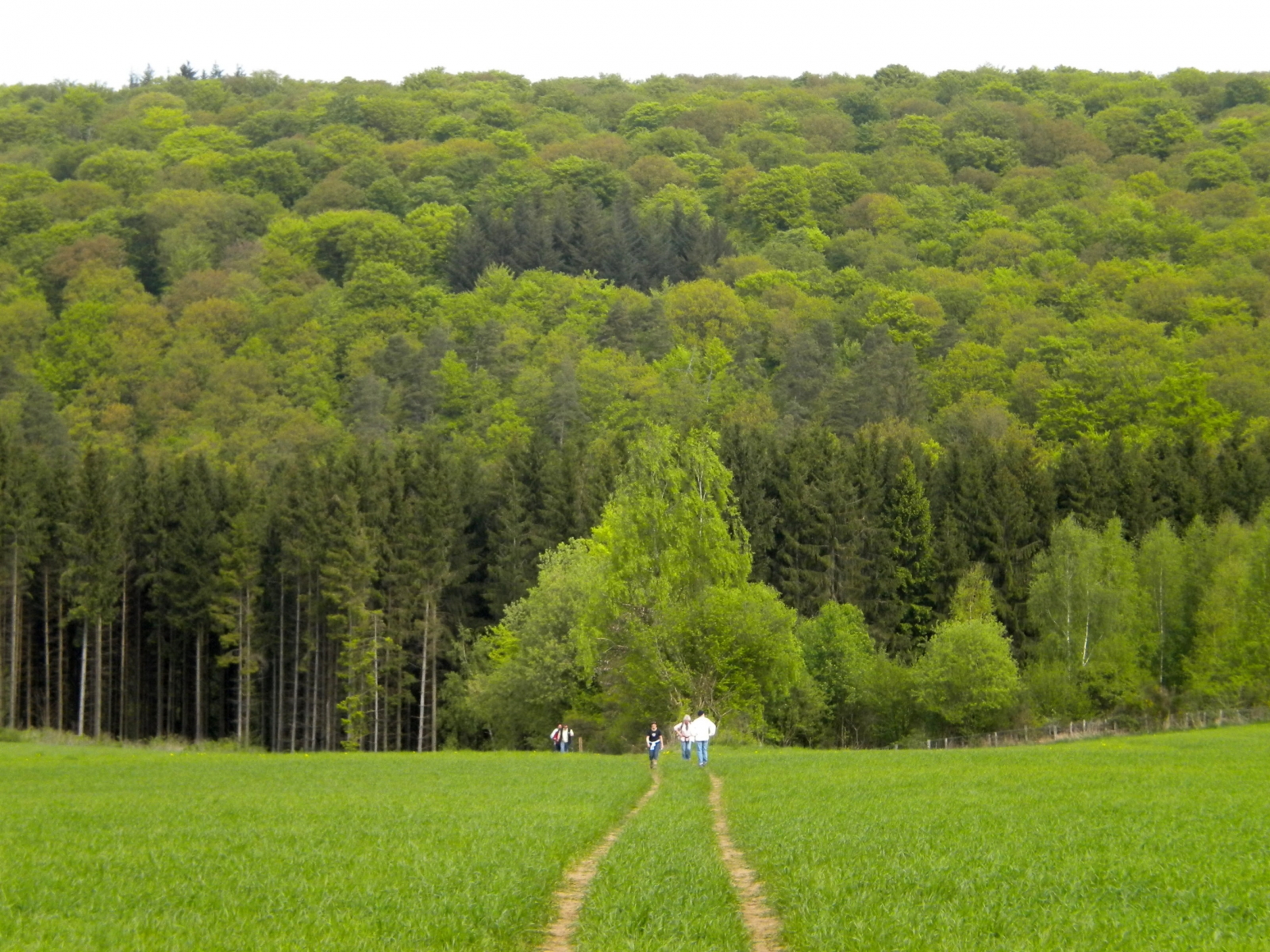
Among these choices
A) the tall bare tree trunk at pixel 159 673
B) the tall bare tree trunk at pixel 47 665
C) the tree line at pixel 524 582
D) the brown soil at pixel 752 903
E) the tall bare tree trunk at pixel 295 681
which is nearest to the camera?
the brown soil at pixel 752 903

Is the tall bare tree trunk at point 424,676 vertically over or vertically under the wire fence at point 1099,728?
over

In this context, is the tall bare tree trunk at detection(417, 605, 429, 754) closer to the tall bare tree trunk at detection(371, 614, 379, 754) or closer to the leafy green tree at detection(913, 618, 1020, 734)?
the tall bare tree trunk at detection(371, 614, 379, 754)

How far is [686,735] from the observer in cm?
5434

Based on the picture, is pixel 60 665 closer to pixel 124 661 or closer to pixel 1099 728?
pixel 124 661

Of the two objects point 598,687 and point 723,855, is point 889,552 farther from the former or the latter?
point 723,855

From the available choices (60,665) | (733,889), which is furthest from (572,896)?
(60,665)

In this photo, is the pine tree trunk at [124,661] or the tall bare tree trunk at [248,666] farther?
the pine tree trunk at [124,661]

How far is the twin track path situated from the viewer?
17062 millimetres

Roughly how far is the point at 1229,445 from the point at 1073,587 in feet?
74.7

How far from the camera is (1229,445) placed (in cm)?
10812

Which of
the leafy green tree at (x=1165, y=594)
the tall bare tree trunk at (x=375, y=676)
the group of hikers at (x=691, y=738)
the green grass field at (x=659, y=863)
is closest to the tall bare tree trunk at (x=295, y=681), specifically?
the tall bare tree trunk at (x=375, y=676)

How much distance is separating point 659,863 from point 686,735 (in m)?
32.2

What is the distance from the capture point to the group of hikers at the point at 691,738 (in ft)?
165

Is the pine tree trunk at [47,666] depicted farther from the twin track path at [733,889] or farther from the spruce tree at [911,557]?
the twin track path at [733,889]
